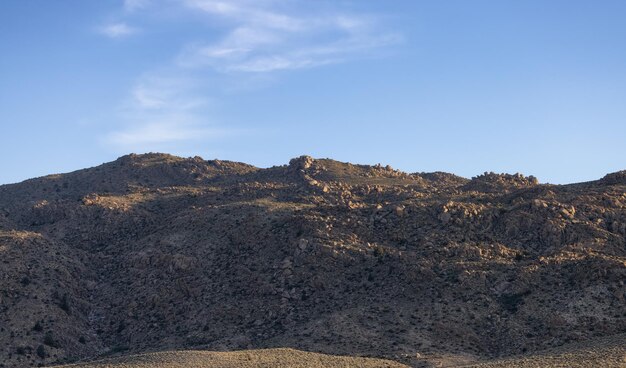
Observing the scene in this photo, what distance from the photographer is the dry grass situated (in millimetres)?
43906

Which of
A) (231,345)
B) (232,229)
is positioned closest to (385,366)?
(231,345)

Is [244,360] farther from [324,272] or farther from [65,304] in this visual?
[65,304]

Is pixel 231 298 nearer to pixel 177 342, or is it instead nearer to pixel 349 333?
pixel 177 342

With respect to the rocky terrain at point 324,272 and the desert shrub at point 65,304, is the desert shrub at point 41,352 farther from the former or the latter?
the desert shrub at point 65,304

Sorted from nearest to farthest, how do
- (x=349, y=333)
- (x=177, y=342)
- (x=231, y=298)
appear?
Answer: (x=349, y=333)
(x=177, y=342)
(x=231, y=298)

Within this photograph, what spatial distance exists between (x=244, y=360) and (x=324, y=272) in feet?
50.9

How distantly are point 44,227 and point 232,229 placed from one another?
67.7ft

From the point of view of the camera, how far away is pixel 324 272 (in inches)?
2338

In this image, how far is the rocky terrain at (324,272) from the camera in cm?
5153

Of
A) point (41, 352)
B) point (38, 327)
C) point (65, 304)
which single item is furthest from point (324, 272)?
point (38, 327)

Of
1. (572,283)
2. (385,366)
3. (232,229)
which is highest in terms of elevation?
(232,229)

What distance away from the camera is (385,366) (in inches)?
1721

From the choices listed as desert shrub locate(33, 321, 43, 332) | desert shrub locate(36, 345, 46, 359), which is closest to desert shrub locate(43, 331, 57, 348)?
desert shrub locate(33, 321, 43, 332)

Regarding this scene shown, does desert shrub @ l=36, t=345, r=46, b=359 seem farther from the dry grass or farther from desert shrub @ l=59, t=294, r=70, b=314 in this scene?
the dry grass
